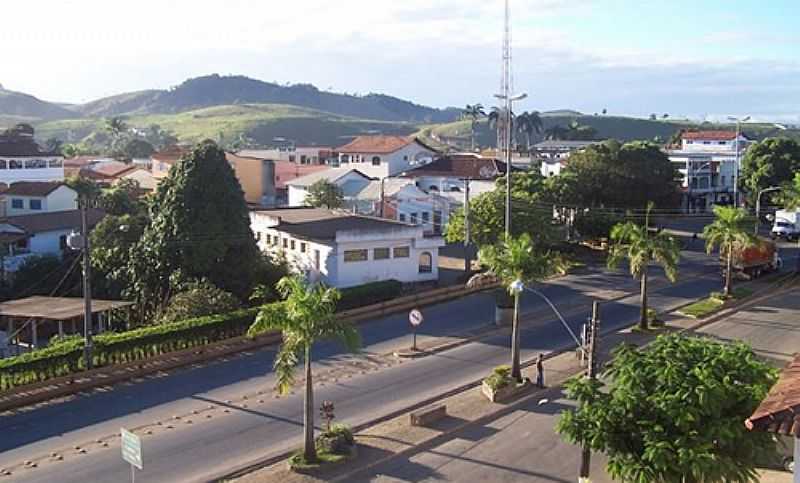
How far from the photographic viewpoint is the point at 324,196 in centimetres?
6619

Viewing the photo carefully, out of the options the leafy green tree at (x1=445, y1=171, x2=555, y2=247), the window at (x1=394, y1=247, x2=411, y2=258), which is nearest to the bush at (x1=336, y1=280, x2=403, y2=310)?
the window at (x1=394, y1=247, x2=411, y2=258)

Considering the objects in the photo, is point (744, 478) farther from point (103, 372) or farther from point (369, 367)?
point (103, 372)

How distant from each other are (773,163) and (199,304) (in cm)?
6106

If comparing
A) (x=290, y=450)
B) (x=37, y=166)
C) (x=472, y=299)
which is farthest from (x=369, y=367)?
(x=37, y=166)

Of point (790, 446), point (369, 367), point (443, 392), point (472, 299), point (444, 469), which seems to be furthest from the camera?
point (472, 299)

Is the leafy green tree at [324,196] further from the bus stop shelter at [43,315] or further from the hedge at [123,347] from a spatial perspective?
the hedge at [123,347]

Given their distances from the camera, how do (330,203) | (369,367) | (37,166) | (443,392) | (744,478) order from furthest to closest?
(37,166), (330,203), (369,367), (443,392), (744,478)

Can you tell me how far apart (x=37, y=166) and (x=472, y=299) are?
53.0m

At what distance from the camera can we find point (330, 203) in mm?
65938

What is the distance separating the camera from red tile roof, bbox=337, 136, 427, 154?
98.2 meters

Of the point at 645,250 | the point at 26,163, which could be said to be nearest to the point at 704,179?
the point at 645,250

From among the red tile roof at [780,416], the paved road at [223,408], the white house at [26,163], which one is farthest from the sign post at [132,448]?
the white house at [26,163]

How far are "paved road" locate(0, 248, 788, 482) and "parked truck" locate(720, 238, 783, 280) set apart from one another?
1573 centimetres

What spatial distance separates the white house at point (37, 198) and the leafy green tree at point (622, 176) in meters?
38.9
